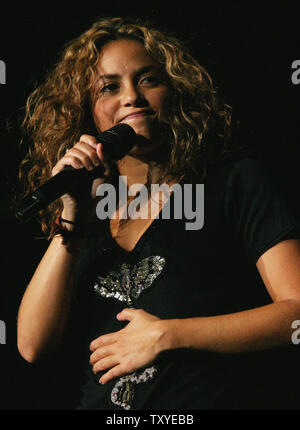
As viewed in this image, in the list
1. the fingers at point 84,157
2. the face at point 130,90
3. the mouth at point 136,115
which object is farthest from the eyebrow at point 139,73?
the fingers at point 84,157

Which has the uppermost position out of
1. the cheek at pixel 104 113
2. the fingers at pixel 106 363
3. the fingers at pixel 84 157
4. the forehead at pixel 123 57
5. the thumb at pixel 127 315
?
the forehead at pixel 123 57

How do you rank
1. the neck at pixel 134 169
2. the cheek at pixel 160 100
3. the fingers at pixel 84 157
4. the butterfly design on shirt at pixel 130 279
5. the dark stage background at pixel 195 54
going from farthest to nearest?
the dark stage background at pixel 195 54 → the neck at pixel 134 169 → the cheek at pixel 160 100 → the butterfly design on shirt at pixel 130 279 → the fingers at pixel 84 157

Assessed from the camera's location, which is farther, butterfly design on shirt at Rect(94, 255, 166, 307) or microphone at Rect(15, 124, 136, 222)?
butterfly design on shirt at Rect(94, 255, 166, 307)

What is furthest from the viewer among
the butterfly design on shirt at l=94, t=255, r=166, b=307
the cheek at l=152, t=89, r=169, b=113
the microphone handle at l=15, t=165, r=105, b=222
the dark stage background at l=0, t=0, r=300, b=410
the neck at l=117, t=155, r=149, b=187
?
the dark stage background at l=0, t=0, r=300, b=410

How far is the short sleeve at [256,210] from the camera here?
112 cm

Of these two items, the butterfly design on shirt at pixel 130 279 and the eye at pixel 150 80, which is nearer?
the butterfly design on shirt at pixel 130 279

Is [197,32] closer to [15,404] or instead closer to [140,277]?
[140,277]

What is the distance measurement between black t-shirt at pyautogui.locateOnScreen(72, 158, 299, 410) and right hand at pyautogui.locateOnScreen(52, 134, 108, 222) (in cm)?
15

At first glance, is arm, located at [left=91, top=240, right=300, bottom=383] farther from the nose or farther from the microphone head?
the nose

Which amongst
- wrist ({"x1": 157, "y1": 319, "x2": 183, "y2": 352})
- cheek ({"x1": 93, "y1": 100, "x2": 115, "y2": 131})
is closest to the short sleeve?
wrist ({"x1": 157, "y1": 319, "x2": 183, "y2": 352})

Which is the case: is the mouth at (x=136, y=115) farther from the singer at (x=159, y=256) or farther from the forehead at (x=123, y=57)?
the forehead at (x=123, y=57)

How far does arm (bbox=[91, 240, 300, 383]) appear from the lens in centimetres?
103
